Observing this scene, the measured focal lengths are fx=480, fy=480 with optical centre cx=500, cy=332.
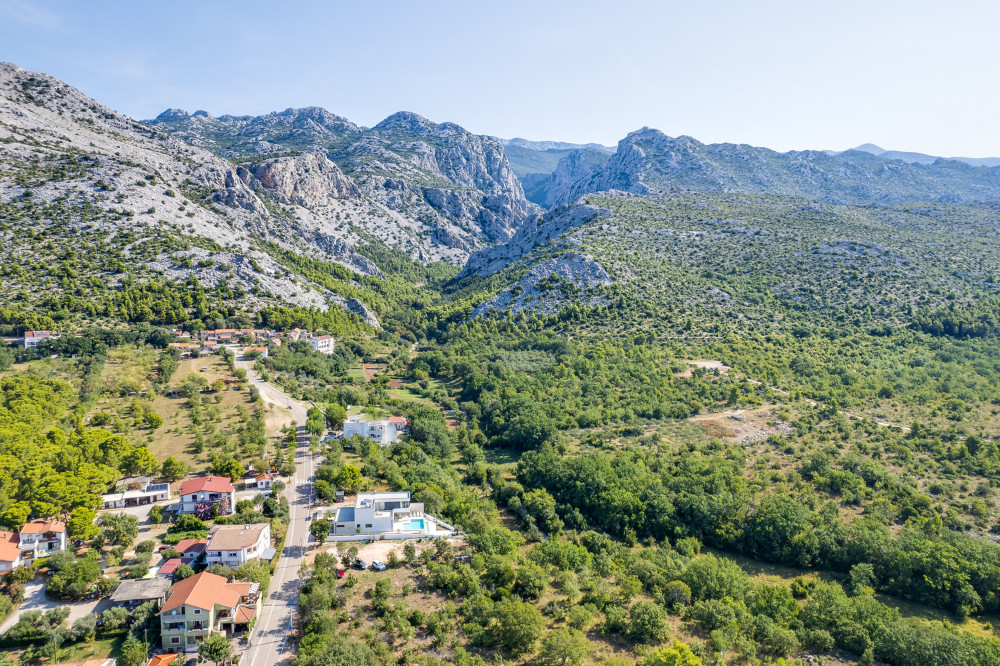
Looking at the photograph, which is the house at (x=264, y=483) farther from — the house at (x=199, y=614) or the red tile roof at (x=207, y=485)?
the house at (x=199, y=614)

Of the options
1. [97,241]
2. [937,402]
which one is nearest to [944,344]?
[937,402]

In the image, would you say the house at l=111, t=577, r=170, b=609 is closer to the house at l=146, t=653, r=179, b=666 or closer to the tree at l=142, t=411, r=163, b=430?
the house at l=146, t=653, r=179, b=666

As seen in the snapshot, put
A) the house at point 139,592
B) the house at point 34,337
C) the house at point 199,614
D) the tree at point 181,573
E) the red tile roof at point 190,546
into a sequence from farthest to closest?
the house at point 34,337 → the red tile roof at point 190,546 → the tree at point 181,573 → the house at point 139,592 → the house at point 199,614

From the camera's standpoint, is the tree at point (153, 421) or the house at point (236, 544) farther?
the tree at point (153, 421)

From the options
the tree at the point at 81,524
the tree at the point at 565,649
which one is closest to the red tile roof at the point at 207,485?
the tree at the point at 81,524

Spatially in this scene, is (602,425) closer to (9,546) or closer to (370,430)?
(370,430)

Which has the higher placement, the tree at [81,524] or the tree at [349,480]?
the tree at [81,524]

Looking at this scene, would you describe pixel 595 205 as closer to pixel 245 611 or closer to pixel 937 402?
pixel 937 402
